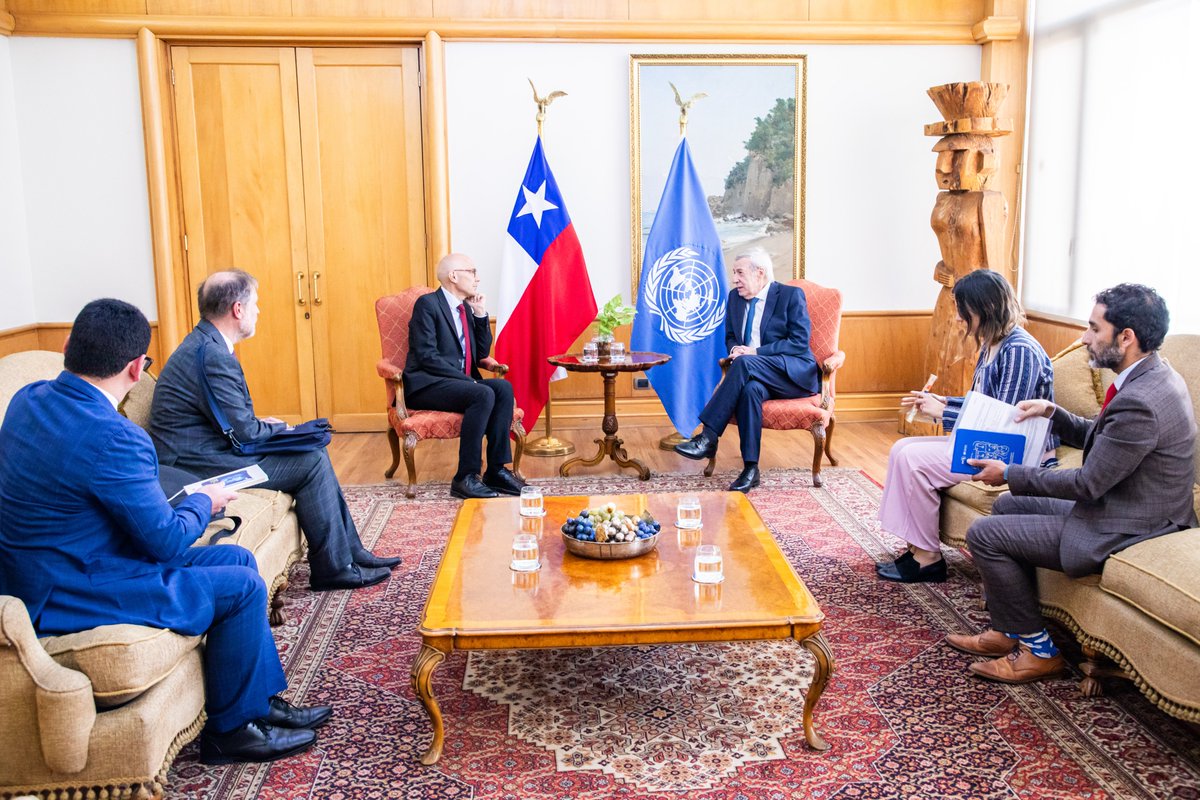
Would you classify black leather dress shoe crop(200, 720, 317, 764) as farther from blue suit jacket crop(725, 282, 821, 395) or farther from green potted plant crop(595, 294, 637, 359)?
blue suit jacket crop(725, 282, 821, 395)

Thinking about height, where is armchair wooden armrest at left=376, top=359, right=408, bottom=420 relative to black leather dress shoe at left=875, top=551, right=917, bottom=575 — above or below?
above

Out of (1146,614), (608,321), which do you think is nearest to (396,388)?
(608,321)

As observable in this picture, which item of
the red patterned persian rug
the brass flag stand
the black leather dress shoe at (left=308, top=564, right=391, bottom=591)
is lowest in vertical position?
the red patterned persian rug

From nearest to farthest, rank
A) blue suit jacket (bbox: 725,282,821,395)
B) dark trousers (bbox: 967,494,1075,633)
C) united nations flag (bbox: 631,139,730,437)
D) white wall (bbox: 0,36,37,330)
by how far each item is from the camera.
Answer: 1. dark trousers (bbox: 967,494,1075,633)
2. blue suit jacket (bbox: 725,282,821,395)
3. white wall (bbox: 0,36,37,330)
4. united nations flag (bbox: 631,139,730,437)

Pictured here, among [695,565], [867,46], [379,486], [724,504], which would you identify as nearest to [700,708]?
[695,565]

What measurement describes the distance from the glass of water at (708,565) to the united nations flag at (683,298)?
3446 millimetres

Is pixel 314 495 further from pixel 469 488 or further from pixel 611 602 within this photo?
pixel 611 602

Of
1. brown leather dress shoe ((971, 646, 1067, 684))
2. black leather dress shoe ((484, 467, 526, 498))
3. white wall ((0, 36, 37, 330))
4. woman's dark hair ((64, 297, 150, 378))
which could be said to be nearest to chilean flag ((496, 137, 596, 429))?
black leather dress shoe ((484, 467, 526, 498))

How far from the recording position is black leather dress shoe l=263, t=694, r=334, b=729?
2996 millimetres

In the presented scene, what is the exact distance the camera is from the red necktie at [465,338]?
5.79 metres

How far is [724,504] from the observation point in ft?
13.1

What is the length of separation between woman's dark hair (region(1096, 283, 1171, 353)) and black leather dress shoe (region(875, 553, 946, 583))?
1393mm

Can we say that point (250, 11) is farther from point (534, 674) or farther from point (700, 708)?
point (700, 708)

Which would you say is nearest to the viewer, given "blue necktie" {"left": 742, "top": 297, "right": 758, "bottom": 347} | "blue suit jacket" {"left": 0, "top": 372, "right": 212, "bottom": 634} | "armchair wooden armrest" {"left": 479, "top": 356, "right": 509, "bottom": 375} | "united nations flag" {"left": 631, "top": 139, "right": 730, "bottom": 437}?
"blue suit jacket" {"left": 0, "top": 372, "right": 212, "bottom": 634}
